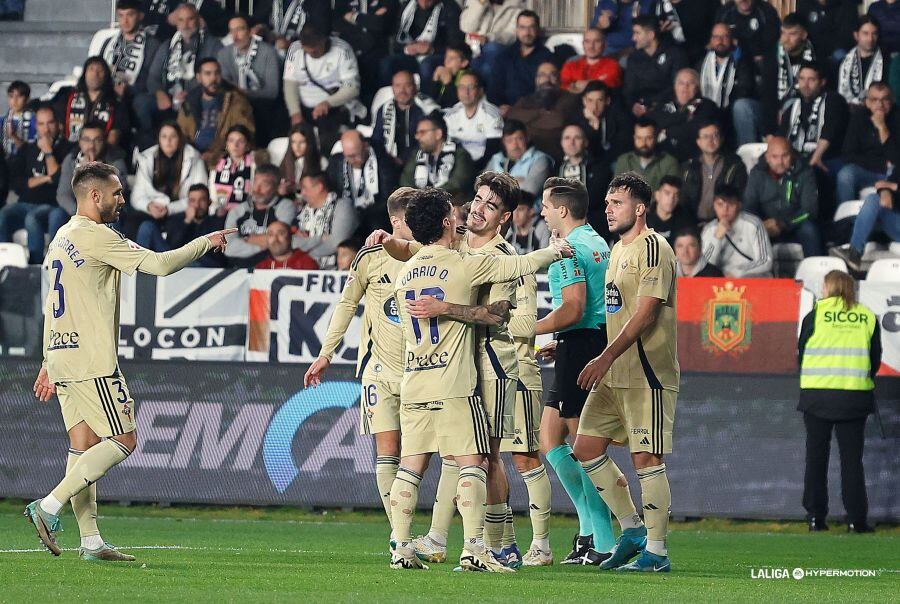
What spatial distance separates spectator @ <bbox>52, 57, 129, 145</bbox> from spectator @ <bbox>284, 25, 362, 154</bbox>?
2069 millimetres

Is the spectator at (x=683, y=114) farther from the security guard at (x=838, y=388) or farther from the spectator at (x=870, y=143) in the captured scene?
the security guard at (x=838, y=388)

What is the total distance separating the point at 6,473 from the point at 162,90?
6.69 metres

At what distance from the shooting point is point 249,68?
749 inches

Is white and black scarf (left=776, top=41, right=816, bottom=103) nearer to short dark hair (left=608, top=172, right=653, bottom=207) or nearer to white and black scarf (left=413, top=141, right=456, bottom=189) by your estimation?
white and black scarf (left=413, top=141, right=456, bottom=189)

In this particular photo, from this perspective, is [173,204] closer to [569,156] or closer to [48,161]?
[48,161]

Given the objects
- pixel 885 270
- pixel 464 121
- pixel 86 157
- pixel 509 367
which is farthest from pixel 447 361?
pixel 86 157

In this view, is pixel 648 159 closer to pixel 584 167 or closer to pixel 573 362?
pixel 584 167

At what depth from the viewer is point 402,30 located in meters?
19.4

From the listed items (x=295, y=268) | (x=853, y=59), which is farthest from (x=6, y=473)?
(x=853, y=59)

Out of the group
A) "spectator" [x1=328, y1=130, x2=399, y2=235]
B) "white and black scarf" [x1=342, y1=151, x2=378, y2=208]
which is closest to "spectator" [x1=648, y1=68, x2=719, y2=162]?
"spectator" [x1=328, y1=130, x2=399, y2=235]

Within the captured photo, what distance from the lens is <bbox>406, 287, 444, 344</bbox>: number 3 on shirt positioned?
8.44 meters

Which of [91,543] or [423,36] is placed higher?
[423,36]

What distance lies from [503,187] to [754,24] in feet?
30.6

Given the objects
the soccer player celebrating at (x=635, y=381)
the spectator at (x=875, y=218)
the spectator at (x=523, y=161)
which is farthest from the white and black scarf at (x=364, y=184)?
the soccer player celebrating at (x=635, y=381)
